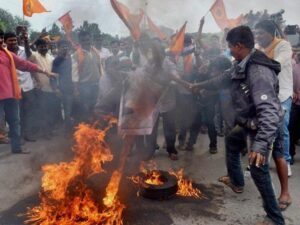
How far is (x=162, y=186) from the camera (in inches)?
183

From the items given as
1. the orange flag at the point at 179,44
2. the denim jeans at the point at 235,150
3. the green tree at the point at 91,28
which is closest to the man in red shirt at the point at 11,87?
the green tree at the point at 91,28

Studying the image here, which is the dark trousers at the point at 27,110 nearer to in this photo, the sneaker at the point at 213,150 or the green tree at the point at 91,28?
the green tree at the point at 91,28

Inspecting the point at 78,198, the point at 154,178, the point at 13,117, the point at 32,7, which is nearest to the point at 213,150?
the point at 154,178

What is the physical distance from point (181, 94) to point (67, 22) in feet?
14.2

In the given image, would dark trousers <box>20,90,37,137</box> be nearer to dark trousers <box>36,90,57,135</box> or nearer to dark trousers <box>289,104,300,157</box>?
dark trousers <box>36,90,57,135</box>

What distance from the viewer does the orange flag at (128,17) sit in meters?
6.22

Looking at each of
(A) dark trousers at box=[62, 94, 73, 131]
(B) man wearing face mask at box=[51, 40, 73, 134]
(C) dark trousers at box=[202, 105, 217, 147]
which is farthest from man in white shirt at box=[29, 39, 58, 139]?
(C) dark trousers at box=[202, 105, 217, 147]

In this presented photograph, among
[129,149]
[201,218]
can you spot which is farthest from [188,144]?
[201,218]

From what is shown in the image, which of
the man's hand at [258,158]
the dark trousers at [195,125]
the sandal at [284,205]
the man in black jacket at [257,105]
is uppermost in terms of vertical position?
the man in black jacket at [257,105]

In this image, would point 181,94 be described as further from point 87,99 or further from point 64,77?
point 64,77

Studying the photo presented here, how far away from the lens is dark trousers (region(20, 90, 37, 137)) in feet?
25.1

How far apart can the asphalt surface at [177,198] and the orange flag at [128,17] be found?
265 cm

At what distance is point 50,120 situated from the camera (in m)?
8.51

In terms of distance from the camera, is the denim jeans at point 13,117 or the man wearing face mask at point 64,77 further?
the man wearing face mask at point 64,77
